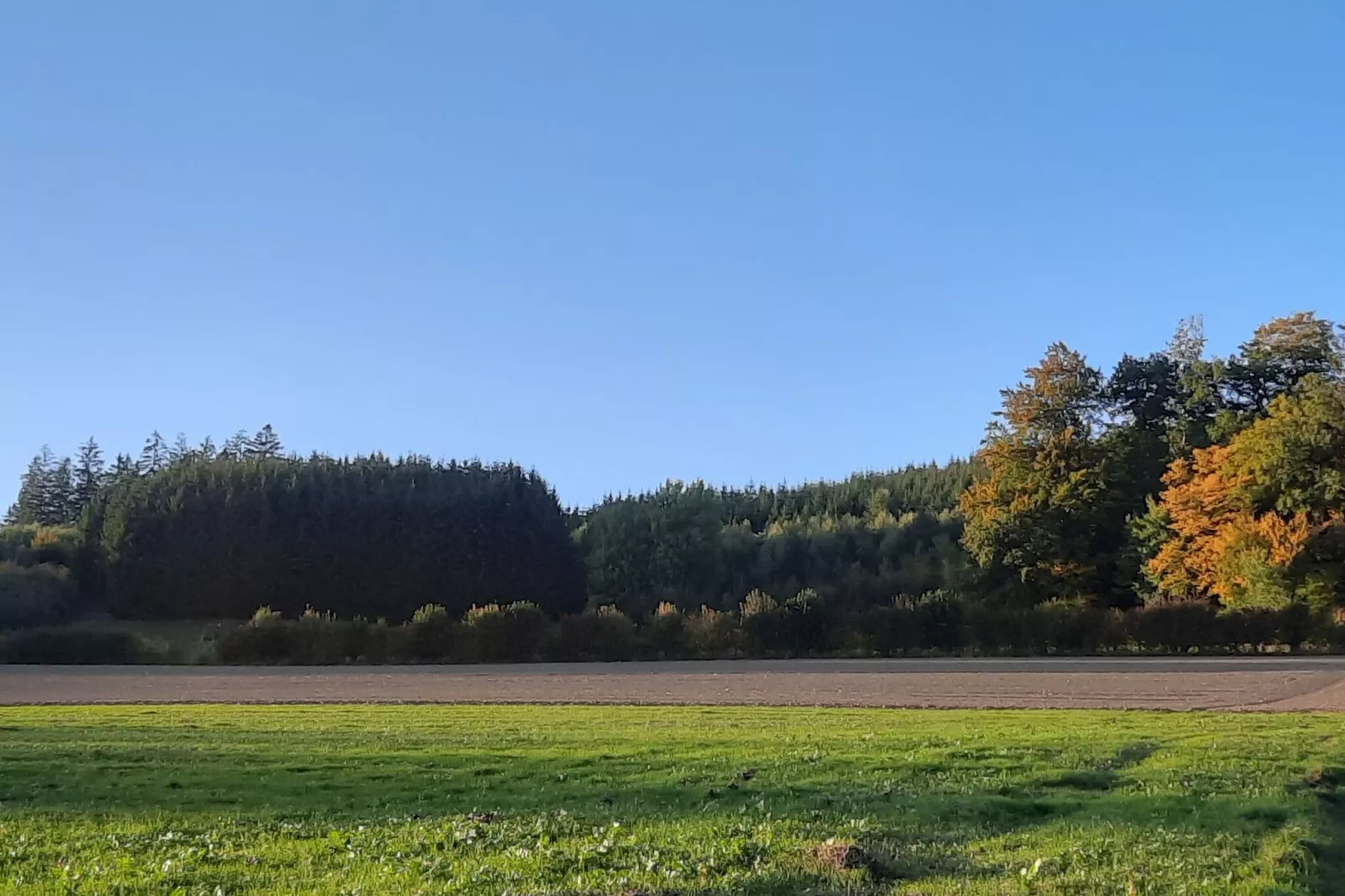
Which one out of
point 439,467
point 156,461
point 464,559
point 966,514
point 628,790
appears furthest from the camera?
point 156,461

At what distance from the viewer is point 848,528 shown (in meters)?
87.9

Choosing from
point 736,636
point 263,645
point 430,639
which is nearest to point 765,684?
point 736,636

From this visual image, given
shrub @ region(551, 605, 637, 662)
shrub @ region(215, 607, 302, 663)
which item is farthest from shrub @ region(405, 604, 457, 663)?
shrub @ region(215, 607, 302, 663)

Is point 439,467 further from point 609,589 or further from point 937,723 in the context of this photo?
point 937,723

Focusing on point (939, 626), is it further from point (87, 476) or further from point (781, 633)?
point (87, 476)

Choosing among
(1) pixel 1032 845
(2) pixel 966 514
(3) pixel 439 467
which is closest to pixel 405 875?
(1) pixel 1032 845

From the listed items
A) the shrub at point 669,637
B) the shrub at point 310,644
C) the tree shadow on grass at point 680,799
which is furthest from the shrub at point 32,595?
the tree shadow on grass at point 680,799

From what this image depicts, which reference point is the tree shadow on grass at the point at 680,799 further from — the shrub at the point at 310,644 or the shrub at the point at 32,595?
the shrub at the point at 32,595

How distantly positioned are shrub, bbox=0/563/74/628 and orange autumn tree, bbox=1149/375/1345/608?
67.4 m

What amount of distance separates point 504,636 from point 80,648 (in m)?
21.4

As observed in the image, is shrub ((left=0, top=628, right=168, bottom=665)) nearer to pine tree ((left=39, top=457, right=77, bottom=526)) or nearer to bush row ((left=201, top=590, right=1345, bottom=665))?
bush row ((left=201, top=590, right=1345, bottom=665))

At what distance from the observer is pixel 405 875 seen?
7.52 metres

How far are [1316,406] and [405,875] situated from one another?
5726 cm

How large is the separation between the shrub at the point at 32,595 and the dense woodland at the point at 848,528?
0.84 ft
